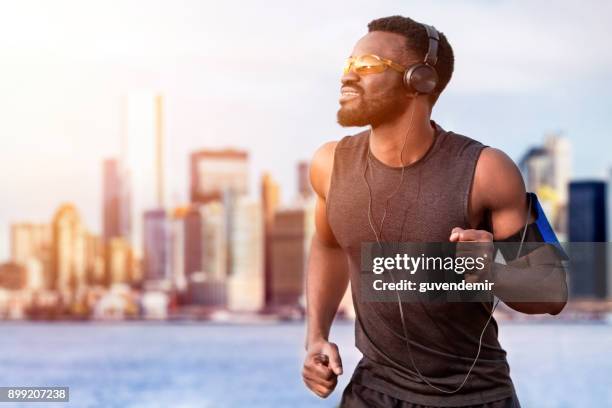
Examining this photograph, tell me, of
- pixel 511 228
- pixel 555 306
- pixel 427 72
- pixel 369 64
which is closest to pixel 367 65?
pixel 369 64

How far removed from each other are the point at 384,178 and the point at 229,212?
53.4 m

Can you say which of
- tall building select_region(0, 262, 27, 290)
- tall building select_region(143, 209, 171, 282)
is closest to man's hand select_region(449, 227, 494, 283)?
tall building select_region(143, 209, 171, 282)

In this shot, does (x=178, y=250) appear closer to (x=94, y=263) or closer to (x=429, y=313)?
(x=94, y=263)

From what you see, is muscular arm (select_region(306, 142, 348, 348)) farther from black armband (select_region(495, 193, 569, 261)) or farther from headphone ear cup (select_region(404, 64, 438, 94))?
black armband (select_region(495, 193, 569, 261))

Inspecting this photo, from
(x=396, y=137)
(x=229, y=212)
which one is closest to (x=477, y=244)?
(x=396, y=137)

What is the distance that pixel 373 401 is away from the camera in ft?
7.25

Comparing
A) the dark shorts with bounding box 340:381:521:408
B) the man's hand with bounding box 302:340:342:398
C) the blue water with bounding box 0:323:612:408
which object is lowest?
the blue water with bounding box 0:323:612:408

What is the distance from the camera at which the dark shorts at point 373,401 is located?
217 cm

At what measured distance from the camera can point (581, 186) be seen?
106ft

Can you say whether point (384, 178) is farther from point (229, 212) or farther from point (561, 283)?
point (229, 212)

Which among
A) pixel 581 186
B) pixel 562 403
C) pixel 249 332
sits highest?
pixel 581 186

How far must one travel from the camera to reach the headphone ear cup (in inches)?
85.7

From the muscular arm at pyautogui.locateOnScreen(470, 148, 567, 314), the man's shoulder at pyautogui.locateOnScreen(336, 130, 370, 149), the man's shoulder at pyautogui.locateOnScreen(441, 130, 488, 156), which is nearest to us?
the muscular arm at pyautogui.locateOnScreen(470, 148, 567, 314)

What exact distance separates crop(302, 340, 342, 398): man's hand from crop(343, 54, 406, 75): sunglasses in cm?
51
